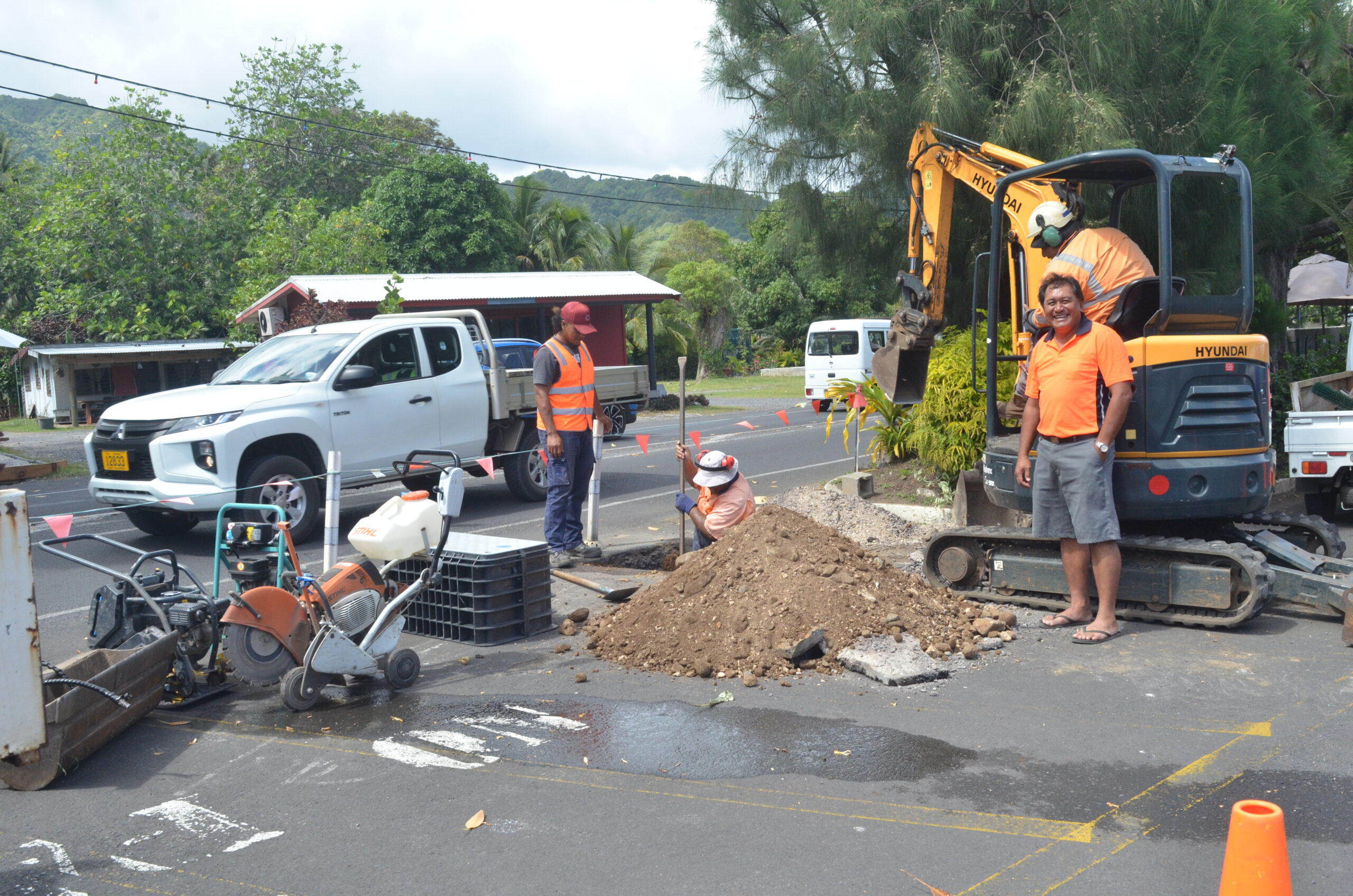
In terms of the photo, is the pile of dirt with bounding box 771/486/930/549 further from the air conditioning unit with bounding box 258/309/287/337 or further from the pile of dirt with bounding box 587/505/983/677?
the air conditioning unit with bounding box 258/309/287/337

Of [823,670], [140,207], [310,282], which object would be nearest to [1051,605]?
[823,670]

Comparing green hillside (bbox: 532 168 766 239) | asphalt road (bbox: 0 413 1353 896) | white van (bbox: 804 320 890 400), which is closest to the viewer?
asphalt road (bbox: 0 413 1353 896)

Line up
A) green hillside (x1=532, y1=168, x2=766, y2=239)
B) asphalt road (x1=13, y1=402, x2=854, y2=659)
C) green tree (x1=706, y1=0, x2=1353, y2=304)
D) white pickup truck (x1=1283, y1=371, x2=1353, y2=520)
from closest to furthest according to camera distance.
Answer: asphalt road (x1=13, y1=402, x2=854, y2=659), white pickup truck (x1=1283, y1=371, x2=1353, y2=520), green tree (x1=706, y1=0, x2=1353, y2=304), green hillside (x1=532, y1=168, x2=766, y2=239)

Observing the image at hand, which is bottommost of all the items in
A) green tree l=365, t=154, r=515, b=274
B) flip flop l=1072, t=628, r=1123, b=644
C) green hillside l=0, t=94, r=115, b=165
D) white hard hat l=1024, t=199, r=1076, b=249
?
flip flop l=1072, t=628, r=1123, b=644

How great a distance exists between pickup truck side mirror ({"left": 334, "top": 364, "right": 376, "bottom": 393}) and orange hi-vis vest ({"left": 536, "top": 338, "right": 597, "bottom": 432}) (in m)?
2.55

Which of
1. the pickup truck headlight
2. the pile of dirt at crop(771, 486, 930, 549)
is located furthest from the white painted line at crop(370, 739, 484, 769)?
the pickup truck headlight

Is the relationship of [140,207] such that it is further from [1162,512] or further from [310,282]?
[1162,512]

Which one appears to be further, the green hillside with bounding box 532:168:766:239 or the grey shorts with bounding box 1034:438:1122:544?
the green hillside with bounding box 532:168:766:239

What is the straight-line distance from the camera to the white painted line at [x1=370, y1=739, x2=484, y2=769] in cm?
505

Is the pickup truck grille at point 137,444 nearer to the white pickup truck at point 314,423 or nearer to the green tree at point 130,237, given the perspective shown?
the white pickup truck at point 314,423

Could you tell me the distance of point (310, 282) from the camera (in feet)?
80.8

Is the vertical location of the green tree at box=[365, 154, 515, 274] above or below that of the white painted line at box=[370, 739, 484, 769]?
above

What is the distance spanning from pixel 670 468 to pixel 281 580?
35.5 feet

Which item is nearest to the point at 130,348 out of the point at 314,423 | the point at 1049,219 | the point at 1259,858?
the point at 314,423
